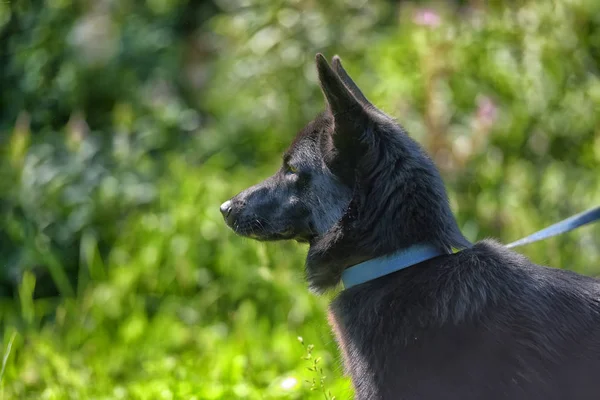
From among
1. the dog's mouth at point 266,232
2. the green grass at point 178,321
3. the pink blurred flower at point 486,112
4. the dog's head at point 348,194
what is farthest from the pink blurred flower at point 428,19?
the dog's mouth at point 266,232

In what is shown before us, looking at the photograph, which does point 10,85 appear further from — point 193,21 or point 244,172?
point 193,21

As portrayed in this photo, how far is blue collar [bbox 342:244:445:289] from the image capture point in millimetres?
2414

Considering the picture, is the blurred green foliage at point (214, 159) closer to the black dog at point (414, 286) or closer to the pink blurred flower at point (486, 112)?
the pink blurred flower at point (486, 112)

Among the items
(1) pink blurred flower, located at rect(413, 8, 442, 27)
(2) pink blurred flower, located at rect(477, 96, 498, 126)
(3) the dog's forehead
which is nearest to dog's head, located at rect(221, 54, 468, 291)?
(3) the dog's forehead

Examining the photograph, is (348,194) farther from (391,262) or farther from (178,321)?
(178,321)

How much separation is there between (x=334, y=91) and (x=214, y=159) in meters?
3.50

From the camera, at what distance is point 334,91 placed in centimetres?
238

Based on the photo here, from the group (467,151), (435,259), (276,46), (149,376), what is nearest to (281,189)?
(435,259)

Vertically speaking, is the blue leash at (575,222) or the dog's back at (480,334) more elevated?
the blue leash at (575,222)

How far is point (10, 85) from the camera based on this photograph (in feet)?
17.5

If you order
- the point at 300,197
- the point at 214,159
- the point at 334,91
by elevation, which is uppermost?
the point at 334,91

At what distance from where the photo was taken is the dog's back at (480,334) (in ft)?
7.29

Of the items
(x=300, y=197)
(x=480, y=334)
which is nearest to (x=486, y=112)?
(x=300, y=197)

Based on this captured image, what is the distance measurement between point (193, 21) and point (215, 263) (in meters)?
4.27
